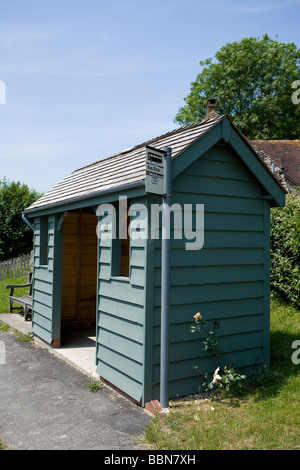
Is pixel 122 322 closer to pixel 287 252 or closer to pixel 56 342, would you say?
pixel 56 342

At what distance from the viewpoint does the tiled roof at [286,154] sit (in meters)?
22.4

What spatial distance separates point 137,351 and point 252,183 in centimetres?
275

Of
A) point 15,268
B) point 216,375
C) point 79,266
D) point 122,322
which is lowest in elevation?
point 216,375

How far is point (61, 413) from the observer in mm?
4625

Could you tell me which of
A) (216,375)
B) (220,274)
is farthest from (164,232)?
(216,375)

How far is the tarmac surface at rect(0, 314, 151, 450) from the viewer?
12.7 feet

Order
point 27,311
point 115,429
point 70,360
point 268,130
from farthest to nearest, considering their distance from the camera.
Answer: point 268,130 → point 27,311 → point 70,360 → point 115,429

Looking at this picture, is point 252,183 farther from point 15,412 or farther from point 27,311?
point 27,311

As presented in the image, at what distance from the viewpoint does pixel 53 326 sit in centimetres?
755

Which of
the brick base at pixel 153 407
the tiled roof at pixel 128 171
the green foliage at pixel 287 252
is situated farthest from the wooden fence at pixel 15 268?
the brick base at pixel 153 407

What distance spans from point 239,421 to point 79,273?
573 centimetres

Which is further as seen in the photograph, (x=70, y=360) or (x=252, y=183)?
(x=70, y=360)

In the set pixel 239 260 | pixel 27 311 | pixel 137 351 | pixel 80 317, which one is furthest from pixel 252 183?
pixel 27 311

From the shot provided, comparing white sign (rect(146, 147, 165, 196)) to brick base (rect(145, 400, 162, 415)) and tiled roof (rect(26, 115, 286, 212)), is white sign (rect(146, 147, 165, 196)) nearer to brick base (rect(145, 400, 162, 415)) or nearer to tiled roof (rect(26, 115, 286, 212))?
tiled roof (rect(26, 115, 286, 212))
